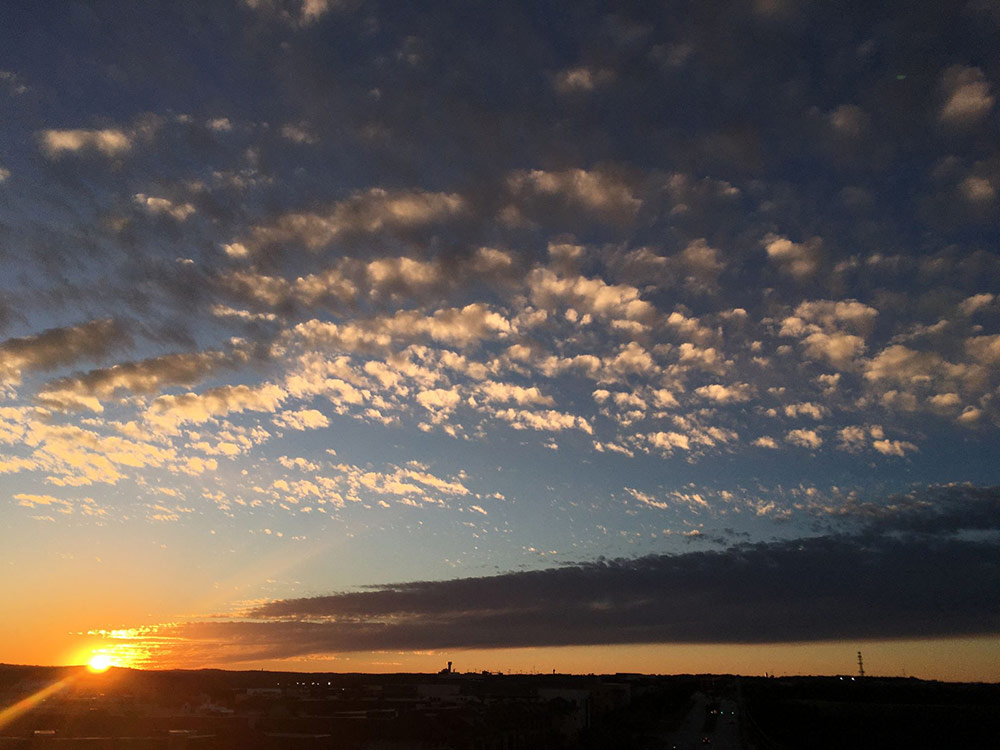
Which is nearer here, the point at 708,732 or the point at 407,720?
the point at 407,720

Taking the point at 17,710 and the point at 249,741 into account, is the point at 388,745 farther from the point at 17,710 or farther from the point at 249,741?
the point at 17,710

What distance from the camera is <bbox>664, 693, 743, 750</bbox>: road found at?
88250 mm

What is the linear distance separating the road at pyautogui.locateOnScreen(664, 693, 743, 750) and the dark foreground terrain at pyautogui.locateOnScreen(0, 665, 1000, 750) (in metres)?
0.20

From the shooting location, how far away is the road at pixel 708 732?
88.2m

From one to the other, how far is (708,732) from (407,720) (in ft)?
212

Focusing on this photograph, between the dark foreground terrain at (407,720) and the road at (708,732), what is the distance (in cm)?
20

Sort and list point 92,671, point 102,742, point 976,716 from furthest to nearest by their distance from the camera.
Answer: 1. point 92,671
2. point 976,716
3. point 102,742

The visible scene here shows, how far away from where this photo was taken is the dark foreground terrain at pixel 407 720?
50750 mm

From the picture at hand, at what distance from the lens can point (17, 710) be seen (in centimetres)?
7162

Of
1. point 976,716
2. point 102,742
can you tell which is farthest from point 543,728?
point 976,716

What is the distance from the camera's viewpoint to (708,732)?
108750mm

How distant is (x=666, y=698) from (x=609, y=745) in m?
130

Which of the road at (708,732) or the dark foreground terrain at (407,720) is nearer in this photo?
the dark foreground terrain at (407,720)

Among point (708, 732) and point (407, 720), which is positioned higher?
point (407, 720)
